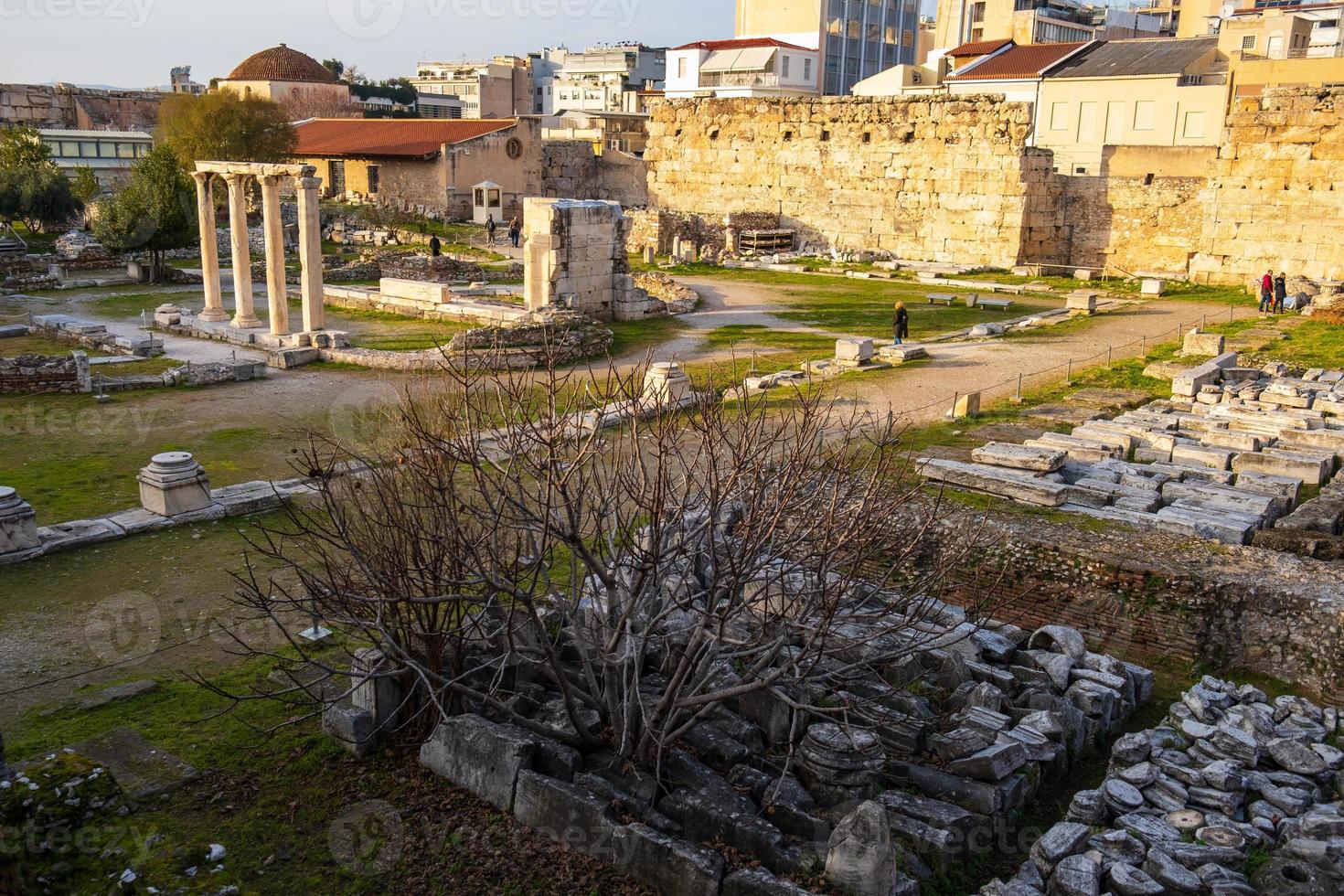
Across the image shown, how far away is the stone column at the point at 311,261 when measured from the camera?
20094mm

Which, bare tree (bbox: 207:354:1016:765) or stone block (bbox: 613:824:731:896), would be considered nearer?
stone block (bbox: 613:824:731:896)

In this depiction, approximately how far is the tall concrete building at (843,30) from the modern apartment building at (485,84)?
16.3m

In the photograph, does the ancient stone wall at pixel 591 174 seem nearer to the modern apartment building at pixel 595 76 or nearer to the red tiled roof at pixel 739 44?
the red tiled roof at pixel 739 44

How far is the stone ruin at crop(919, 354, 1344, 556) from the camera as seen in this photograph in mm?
9758

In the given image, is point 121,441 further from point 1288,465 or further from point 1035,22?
point 1035,22

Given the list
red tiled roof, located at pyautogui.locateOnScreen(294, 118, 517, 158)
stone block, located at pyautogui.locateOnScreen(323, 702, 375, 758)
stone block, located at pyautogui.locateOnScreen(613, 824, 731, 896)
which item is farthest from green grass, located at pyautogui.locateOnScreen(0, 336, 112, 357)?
red tiled roof, located at pyautogui.locateOnScreen(294, 118, 517, 158)

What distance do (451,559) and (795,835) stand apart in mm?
2459

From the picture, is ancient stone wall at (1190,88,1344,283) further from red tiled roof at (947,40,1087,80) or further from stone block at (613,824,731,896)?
stone block at (613,824,731,896)

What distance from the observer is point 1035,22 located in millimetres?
61719

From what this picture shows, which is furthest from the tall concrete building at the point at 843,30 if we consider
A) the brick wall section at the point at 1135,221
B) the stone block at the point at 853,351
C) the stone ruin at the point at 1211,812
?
the stone ruin at the point at 1211,812

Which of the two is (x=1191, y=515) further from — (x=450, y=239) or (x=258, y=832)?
(x=450, y=239)

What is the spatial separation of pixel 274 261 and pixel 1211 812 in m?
18.6

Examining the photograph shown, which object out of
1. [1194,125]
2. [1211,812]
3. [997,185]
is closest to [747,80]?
[1194,125]

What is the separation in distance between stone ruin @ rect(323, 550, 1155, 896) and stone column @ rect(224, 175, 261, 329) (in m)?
16.3
